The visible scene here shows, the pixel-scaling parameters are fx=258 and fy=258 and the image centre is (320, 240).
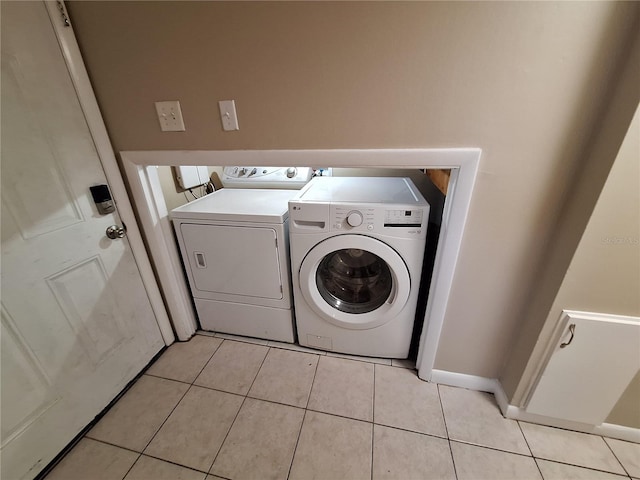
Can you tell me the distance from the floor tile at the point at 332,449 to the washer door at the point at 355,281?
0.45 m

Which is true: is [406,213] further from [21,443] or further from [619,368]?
[21,443]

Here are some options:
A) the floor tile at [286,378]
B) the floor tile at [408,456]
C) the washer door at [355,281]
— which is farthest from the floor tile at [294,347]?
the floor tile at [408,456]

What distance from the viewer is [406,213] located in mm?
1136

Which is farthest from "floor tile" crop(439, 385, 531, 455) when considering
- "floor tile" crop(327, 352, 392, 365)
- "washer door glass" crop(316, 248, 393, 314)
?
"washer door glass" crop(316, 248, 393, 314)

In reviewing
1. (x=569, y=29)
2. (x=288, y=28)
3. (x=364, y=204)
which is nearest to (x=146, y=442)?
(x=364, y=204)

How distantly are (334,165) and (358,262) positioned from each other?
66 centimetres

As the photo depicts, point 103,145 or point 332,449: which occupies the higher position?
point 103,145

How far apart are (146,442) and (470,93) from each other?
1.92m

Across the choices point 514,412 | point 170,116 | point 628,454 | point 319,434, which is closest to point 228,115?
point 170,116

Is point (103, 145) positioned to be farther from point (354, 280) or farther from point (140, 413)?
point (354, 280)

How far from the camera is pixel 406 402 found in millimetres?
1296

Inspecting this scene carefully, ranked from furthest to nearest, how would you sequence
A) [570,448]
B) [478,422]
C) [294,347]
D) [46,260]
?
[294,347], [478,422], [570,448], [46,260]

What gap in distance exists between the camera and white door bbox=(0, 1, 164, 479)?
89cm

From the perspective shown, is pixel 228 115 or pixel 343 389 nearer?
pixel 228 115
